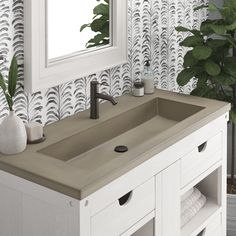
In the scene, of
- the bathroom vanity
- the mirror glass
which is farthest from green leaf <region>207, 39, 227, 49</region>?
the mirror glass

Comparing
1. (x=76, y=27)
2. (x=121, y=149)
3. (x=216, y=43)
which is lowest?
(x=121, y=149)

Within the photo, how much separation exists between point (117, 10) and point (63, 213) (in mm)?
1191

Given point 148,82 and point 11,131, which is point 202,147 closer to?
point 148,82

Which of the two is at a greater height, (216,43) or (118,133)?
(216,43)

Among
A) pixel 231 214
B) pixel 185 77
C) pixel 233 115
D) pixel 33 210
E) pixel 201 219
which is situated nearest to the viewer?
pixel 33 210

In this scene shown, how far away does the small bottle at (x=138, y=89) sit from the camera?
298 cm

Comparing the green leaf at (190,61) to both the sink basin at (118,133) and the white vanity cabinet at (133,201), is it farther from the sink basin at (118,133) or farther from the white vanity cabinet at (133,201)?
the white vanity cabinet at (133,201)

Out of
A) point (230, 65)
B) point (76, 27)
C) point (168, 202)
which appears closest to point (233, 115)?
point (230, 65)

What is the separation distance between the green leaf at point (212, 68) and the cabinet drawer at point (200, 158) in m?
0.36

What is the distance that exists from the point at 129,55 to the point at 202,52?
39 cm

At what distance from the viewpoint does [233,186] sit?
139 inches

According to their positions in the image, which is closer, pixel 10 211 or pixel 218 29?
pixel 10 211

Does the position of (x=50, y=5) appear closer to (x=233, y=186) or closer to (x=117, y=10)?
(x=117, y=10)

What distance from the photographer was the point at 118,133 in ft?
9.05
